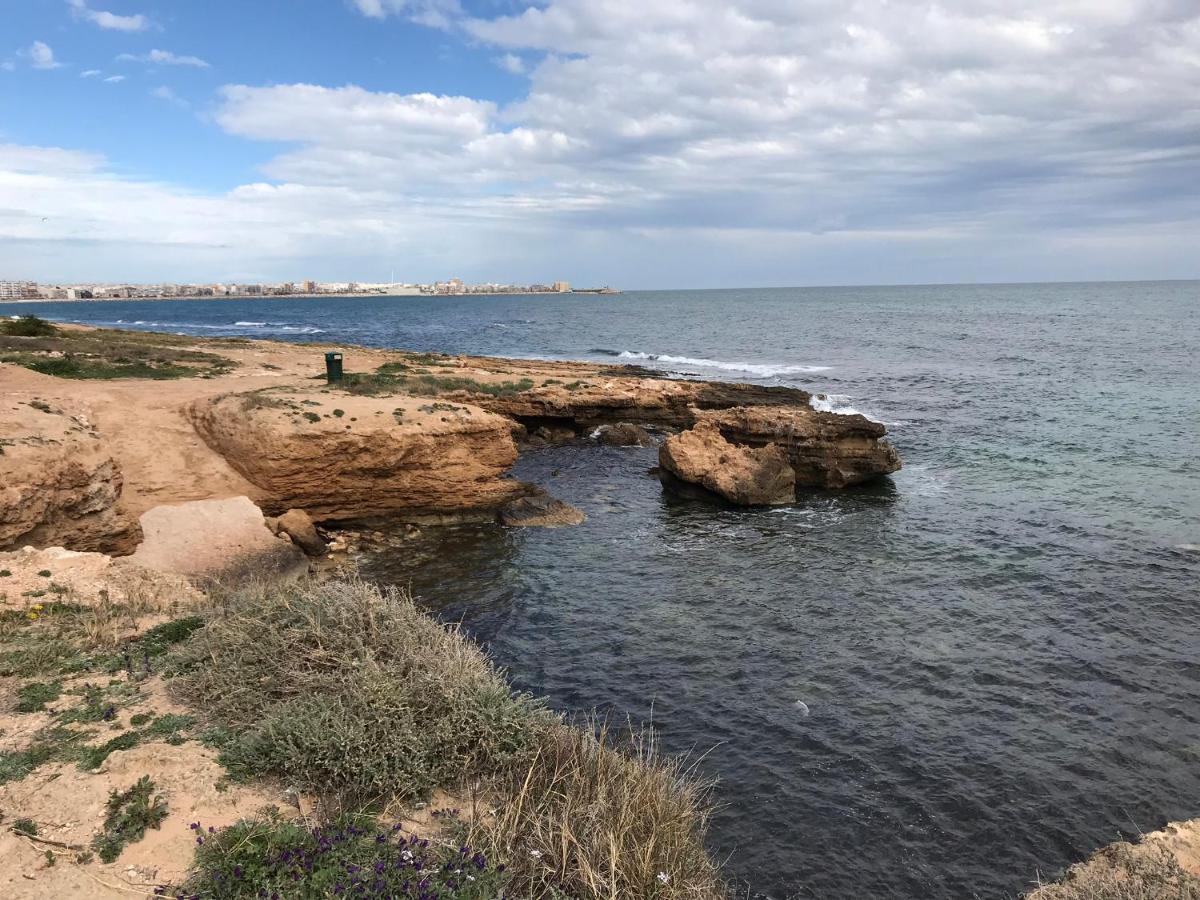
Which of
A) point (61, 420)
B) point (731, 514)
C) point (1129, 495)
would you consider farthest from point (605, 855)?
point (1129, 495)

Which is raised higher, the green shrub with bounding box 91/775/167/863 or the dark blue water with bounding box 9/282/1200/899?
the green shrub with bounding box 91/775/167/863

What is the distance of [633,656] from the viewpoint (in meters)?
14.0

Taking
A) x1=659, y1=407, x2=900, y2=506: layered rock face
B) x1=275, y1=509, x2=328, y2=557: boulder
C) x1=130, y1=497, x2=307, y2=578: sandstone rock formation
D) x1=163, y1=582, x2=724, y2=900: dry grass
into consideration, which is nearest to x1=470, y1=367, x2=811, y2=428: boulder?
x1=659, y1=407, x2=900, y2=506: layered rock face

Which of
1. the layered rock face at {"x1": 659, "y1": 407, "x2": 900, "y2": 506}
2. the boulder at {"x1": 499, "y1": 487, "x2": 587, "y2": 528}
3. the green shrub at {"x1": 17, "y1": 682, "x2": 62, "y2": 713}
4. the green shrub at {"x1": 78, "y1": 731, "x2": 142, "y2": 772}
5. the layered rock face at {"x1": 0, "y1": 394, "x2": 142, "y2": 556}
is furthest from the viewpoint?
the layered rock face at {"x1": 659, "y1": 407, "x2": 900, "y2": 506}

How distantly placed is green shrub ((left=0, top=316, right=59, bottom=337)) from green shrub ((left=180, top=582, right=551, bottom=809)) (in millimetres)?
32208

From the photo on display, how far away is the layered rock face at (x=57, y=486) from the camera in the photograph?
44.8 ft

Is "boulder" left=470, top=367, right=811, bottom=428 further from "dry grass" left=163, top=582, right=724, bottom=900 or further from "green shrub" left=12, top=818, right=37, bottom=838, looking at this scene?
"green shrub" left=12, top=818, right=37, bottom=838

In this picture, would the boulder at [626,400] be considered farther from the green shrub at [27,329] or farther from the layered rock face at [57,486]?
the green shrub at [27,329]

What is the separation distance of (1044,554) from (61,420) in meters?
23.2

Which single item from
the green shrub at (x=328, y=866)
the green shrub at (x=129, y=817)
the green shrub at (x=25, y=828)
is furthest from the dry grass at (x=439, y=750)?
the green shrub at (x=25, y=828)

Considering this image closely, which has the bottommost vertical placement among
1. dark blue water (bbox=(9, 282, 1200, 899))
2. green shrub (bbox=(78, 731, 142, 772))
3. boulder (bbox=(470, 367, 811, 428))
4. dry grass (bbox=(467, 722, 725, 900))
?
dark blue water (bbox=(9, 282, 1200, 899))

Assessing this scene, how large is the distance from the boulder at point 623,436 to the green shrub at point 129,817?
26026mm

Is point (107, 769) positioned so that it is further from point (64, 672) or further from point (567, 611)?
point (567, 611)

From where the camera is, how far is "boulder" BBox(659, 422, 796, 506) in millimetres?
23953
